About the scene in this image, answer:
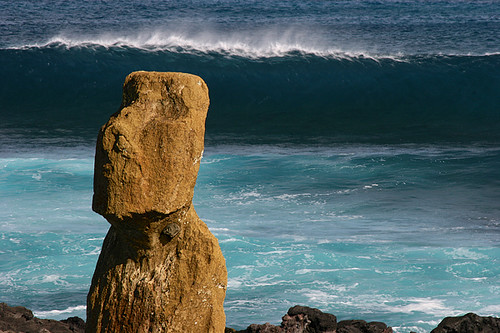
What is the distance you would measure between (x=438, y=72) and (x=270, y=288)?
1583 cm

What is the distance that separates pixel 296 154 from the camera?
16.0 metres

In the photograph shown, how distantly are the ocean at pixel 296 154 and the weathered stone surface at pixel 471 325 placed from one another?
1.21 m

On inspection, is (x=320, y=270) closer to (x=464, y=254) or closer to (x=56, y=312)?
(x=464, y=254)

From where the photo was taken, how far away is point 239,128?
18844mm

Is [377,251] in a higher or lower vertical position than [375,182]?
lower

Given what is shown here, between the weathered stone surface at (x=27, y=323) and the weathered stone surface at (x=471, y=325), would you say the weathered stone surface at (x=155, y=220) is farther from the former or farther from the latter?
the weathered stone surface at (x=471, y=325)

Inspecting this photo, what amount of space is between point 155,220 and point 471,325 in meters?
3.51

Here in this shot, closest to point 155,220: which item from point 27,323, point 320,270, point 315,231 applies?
point 27,323

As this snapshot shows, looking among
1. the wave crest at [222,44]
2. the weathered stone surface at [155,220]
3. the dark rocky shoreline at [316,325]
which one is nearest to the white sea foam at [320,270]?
the dark rocky shoreline at [316,325]

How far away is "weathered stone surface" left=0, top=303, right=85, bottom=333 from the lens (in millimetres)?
6211

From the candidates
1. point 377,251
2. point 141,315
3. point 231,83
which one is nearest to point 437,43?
point 231,83

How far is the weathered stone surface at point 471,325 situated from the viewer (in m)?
6.00

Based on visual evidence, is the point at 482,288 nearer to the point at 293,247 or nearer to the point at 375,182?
the point at 293,247

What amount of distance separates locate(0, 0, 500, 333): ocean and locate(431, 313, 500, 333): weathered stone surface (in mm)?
1209
